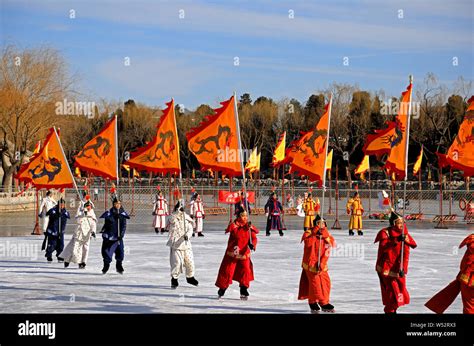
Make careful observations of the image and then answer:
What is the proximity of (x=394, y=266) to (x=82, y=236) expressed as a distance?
29.5ft

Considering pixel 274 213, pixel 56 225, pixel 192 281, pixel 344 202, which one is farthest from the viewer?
pixel 344 202

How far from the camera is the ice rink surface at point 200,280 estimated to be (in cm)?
1333

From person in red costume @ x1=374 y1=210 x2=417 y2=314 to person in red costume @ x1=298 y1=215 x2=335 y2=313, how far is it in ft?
2.88

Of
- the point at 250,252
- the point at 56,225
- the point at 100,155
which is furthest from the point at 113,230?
the point at 100,155

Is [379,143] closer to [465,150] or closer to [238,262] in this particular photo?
[465,150]

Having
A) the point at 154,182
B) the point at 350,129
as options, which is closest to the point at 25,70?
the point at 154,182

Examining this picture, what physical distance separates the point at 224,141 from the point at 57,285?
14.4 ft

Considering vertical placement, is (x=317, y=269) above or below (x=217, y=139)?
below

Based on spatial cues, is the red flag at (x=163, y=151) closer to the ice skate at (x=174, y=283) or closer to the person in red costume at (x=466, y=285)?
the ice skate at (x=174, y=283)

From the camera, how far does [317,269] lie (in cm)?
1233

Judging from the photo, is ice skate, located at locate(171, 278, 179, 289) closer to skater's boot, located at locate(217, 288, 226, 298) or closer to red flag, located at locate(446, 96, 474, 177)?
skater's boot, located at locate(217, 288, 226, 298)

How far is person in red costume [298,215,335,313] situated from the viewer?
12317 millimetres

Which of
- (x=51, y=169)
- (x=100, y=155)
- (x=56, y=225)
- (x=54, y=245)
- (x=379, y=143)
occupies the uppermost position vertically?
(x=379, y=143)

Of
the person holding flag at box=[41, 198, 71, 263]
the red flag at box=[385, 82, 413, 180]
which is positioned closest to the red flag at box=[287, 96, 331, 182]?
the red flag at box=[385, 82, 413, 180]
